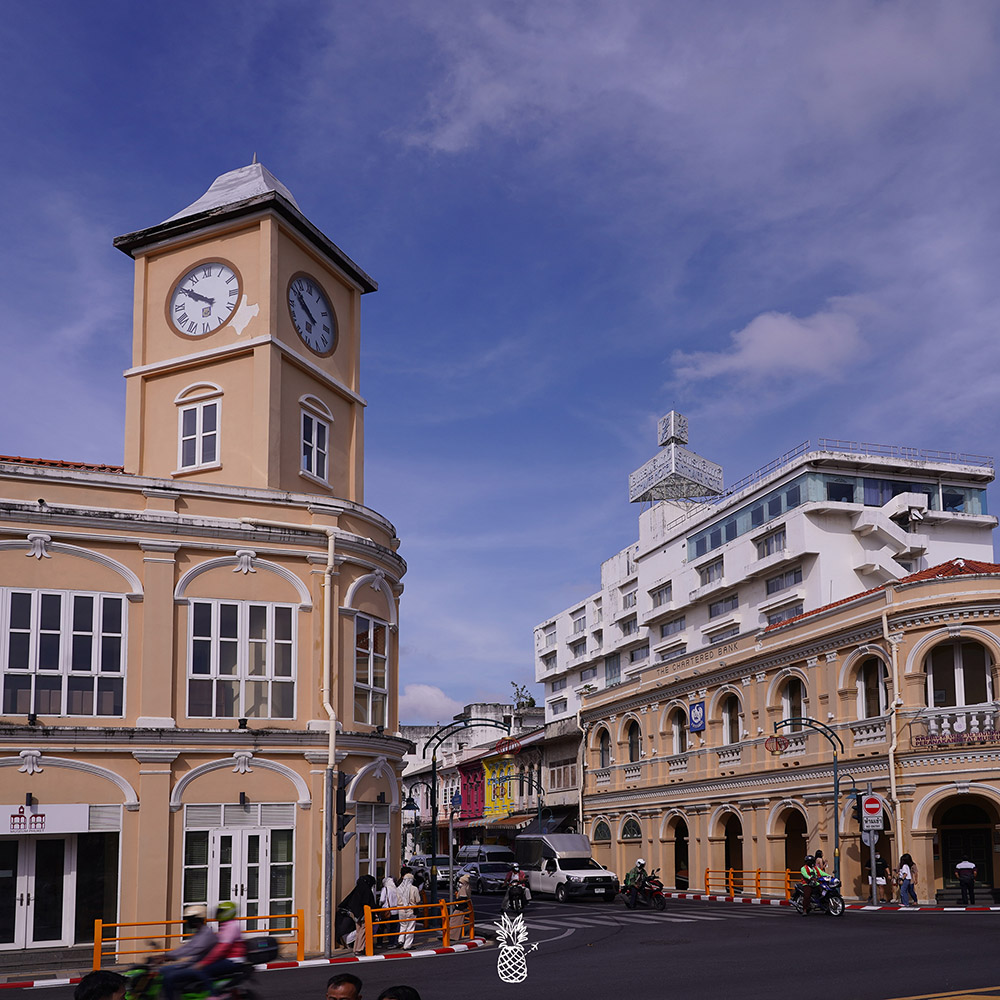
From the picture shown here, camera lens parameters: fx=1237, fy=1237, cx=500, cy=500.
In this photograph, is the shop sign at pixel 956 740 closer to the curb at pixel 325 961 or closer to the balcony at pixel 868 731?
the balcony at pixel 868 731

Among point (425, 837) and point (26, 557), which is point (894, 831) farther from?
point (425, 837)

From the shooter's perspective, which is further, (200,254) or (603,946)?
(200,254)

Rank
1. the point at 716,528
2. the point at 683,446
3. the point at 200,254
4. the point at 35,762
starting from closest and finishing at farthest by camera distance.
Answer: the point at 35,762, the point at 200,254, the point at 716,528, the point at 683,446

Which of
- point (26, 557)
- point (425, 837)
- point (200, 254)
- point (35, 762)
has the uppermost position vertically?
point (200, 254)

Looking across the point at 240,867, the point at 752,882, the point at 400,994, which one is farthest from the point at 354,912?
the point at 752,882

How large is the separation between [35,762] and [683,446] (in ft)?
216

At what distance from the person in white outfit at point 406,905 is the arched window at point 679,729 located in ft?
89.1

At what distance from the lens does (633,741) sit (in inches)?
2253

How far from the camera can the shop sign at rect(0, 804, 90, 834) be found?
75.5 feet

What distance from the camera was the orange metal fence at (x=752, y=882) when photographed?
40969mm

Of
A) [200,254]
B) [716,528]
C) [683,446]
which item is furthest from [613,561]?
[200,254]

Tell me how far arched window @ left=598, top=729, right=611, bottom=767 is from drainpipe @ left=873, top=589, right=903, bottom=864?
78.7 feet

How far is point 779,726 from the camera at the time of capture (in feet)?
136

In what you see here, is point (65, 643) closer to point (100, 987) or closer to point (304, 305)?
point (304, 305)
